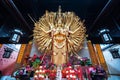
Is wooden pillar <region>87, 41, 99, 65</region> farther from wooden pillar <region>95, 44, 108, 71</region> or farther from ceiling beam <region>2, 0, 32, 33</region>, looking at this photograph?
ceiling beam <region>2, 0, 32, 33</region>

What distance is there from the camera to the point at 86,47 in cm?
369

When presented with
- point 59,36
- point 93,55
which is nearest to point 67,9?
point 59,36

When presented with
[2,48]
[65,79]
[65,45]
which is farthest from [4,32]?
[65,79]

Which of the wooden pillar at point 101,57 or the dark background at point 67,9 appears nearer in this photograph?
the wooden pillar at point 101,57

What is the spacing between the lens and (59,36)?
10.7 feet

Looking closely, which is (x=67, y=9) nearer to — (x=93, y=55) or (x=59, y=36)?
(x=59, y=36)

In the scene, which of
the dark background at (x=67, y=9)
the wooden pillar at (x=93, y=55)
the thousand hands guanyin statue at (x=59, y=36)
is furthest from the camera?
the dark background at (x=67, y=9)

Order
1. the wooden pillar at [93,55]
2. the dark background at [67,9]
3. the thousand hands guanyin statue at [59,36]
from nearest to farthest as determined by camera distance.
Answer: the thousand hands guanyin statue at [59,36]
the wooden pillar at [93,55]
the dark background at [67,9]

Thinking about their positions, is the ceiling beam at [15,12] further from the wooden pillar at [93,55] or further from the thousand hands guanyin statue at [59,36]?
the wooden pillar at [93,55]

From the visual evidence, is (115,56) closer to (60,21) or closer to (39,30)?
(60,21)

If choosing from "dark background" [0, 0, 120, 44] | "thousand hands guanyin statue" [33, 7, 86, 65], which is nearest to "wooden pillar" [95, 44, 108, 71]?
"dark background" [0, 0, 120, 44]

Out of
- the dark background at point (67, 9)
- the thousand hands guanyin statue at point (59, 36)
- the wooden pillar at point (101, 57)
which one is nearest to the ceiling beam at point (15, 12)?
the dark background at point (67, 9)

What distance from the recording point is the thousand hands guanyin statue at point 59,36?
3.16m

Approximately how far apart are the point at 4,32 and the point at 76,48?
2.40 metres
